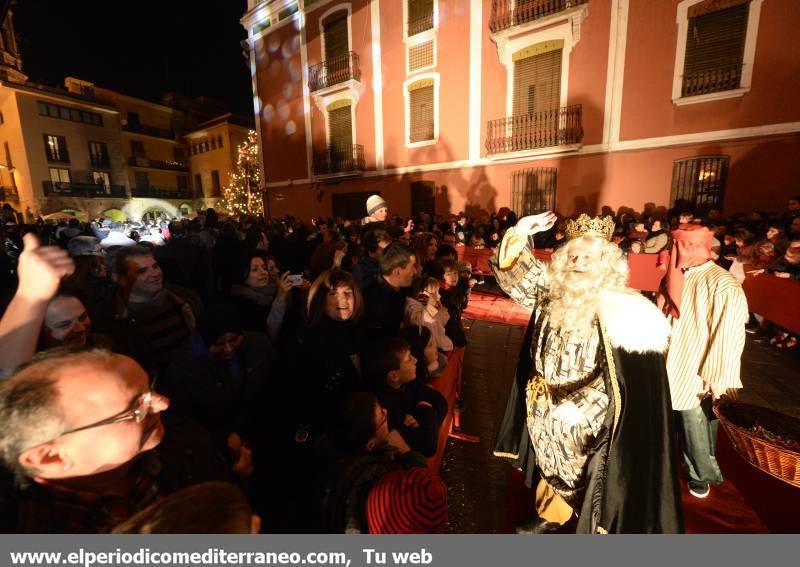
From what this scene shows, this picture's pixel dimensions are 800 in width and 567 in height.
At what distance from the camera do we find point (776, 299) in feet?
17.2

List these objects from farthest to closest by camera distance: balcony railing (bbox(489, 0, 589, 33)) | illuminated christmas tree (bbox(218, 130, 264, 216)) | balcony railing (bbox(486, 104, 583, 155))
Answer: illuminated christmas tree (bbox(218, 130, 264, 216)), balcony railing (bbox(486, 104, 583, 155)), balcony railing (bbox(489, 0, 589, 33))

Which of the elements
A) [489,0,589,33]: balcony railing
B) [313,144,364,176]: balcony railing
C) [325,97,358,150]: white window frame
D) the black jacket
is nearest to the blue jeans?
the black jacket

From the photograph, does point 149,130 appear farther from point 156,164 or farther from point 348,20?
point 348,20

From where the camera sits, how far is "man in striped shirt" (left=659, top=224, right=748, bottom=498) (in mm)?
2453

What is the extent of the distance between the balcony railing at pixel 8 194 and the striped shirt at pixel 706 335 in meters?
39.3

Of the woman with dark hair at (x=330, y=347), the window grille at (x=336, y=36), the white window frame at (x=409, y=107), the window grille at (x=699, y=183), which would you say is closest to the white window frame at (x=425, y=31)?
the white window frame at (x=409, y=107)

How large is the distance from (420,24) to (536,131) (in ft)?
20.8

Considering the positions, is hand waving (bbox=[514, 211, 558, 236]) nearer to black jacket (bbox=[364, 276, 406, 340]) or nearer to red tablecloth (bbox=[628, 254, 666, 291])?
black jacket (bbox=[364, 276, 406, 340])

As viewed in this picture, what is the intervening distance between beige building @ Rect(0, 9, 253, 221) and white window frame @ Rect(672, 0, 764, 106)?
111ft

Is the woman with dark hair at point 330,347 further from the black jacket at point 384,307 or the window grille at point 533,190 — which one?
the window grille at point 533,190

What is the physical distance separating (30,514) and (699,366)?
377cm

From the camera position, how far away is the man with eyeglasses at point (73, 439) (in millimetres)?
1009
